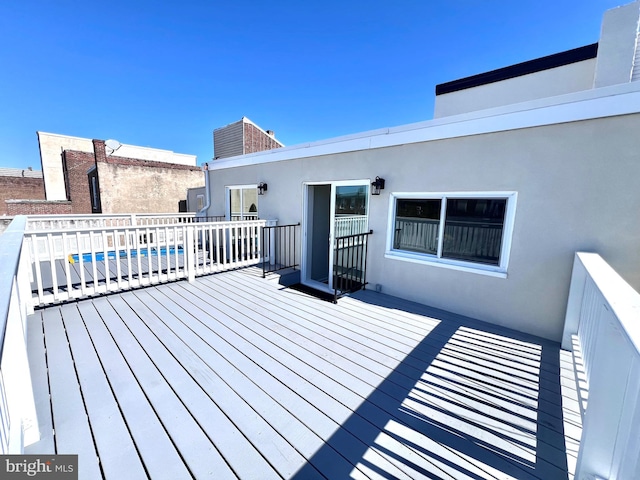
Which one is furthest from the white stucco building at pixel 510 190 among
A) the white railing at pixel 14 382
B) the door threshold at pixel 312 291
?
the white railing at pixel 14 382

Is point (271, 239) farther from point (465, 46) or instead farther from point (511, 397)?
point (465, 46)

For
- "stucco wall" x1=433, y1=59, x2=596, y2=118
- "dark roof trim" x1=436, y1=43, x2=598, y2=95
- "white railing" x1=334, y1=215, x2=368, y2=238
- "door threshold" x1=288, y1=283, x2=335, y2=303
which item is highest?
"dark roof trim" x1=436, y1=43, x2=598, y2=95

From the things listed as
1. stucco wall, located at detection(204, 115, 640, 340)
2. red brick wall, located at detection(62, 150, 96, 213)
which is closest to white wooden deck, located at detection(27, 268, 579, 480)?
stucco wall, located at detection(204, 115, 640, 340)

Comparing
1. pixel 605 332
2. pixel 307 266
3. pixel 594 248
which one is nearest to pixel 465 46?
pixel 594 248

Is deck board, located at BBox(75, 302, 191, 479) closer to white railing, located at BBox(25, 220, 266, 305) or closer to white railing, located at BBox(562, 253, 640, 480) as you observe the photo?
white railing, located at BBox(25, 220, 266, 305)

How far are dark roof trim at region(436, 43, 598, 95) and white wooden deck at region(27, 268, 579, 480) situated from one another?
5383mm

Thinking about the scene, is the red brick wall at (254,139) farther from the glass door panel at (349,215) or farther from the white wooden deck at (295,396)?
the white wooden deck at (295,396)

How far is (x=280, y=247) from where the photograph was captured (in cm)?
570

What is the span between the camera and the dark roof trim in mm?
4527

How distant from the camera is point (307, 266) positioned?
5.40 metres

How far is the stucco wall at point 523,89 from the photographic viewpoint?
4625 millimetres

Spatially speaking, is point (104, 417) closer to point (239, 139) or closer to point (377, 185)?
point (377, 185)

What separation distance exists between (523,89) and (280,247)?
6.20 meters

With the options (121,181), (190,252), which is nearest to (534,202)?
(190,252)
